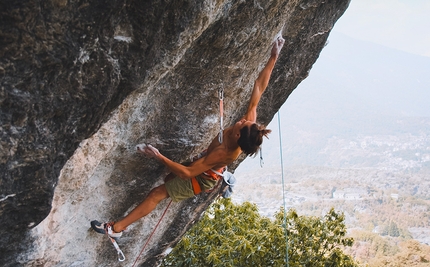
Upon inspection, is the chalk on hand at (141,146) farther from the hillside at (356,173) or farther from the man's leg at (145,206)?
the hillside at (356,173)

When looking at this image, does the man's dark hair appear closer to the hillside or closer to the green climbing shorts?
the green climbing shorts

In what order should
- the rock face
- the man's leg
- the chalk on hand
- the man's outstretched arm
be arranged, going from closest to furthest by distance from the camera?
the rock face, the chalk on hand, the man's outstretched arm, the man's leg

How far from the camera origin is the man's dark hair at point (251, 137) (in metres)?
4.30

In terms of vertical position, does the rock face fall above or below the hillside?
below

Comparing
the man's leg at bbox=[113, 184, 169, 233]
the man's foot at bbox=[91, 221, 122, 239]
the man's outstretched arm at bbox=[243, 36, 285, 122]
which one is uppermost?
the man's outstretched arm at bbox=[243, 36, 285, 122]

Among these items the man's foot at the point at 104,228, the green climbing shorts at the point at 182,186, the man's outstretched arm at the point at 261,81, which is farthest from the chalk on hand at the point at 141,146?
the man's outstretched arm at the point at 261,81

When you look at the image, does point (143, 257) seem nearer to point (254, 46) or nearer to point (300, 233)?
point (254, 46)

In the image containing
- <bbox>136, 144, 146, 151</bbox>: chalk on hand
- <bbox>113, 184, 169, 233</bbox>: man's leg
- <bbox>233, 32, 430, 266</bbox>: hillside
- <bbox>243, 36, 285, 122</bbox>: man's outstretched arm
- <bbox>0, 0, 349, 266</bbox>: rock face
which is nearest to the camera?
<bbox>0, 0, 349, 266</bbox>: rock face

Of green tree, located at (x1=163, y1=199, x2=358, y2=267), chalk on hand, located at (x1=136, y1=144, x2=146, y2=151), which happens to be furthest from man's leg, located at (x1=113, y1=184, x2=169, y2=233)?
green tree, located at (x1=163, y1=199, x2=358, y2=267)

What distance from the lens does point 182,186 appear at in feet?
16.3

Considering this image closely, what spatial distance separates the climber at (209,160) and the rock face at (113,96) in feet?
0.79

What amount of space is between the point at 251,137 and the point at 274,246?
7.67 m

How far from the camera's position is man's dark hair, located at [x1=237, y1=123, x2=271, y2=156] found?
4297 millimetres

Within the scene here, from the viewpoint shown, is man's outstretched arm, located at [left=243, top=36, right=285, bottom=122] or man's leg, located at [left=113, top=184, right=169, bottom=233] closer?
man's outstretched arm, located at [left=243, top=36, right=285, bottom=122]
